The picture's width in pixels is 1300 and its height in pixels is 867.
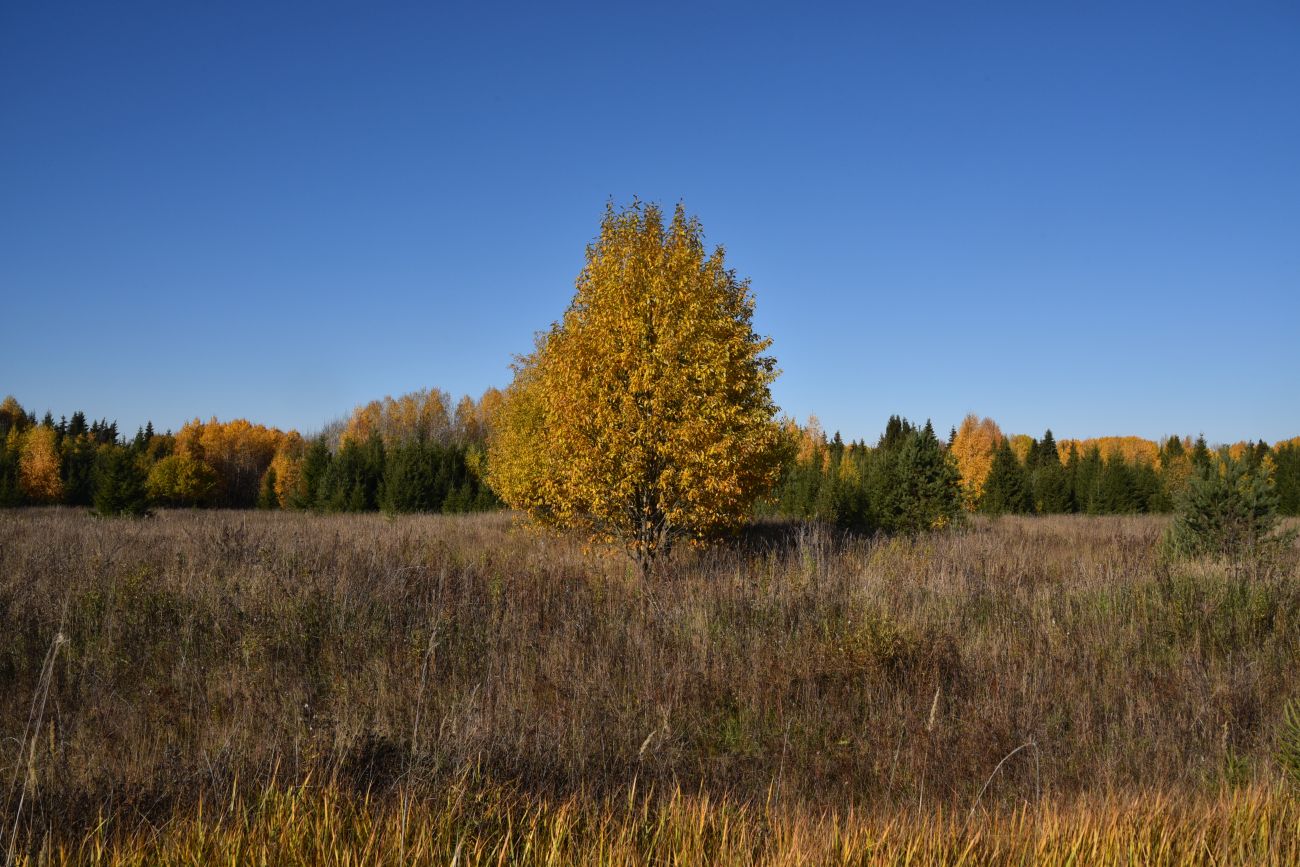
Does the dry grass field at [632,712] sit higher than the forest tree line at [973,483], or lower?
lower

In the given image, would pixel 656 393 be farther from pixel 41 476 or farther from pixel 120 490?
pixel 41 476

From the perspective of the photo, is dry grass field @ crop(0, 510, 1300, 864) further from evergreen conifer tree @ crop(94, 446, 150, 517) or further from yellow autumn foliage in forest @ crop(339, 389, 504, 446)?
yellow autumn foliage in forest @ crop(339, 389, 504, 446)

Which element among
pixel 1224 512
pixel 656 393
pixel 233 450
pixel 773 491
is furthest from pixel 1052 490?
pixel 233 450

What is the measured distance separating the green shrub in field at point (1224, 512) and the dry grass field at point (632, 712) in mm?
2255

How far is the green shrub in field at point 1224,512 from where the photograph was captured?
38.2ft

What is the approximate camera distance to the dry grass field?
2422 mm

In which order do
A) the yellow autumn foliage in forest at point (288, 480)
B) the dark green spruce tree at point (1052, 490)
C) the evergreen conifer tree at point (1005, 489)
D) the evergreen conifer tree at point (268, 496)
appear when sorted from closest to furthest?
the evergreen conifer tree at point (1005, 489) → the yellow autumn foliage in forest at point (288, 480) → the dark green spruce tree at point (1052, 490) → the evergreen conifer tree at point (268, 496)

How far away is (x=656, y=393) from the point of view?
31.8 ft

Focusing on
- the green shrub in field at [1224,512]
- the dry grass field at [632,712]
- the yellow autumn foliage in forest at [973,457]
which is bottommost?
the dry grass field at [632,712]

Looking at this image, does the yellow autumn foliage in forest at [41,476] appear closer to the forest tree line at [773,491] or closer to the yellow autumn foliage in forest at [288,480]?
the forest tree line at [773,491]

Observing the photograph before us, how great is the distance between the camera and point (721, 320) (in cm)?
1007

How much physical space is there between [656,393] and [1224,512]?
9.83 meters

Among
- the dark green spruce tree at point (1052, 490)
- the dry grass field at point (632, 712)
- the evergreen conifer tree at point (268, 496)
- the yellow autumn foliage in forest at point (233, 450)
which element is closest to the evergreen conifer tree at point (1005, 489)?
the dark green spruce tree at point (1052, 490)

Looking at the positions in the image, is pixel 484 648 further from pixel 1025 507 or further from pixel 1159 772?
pixel 1025 507
